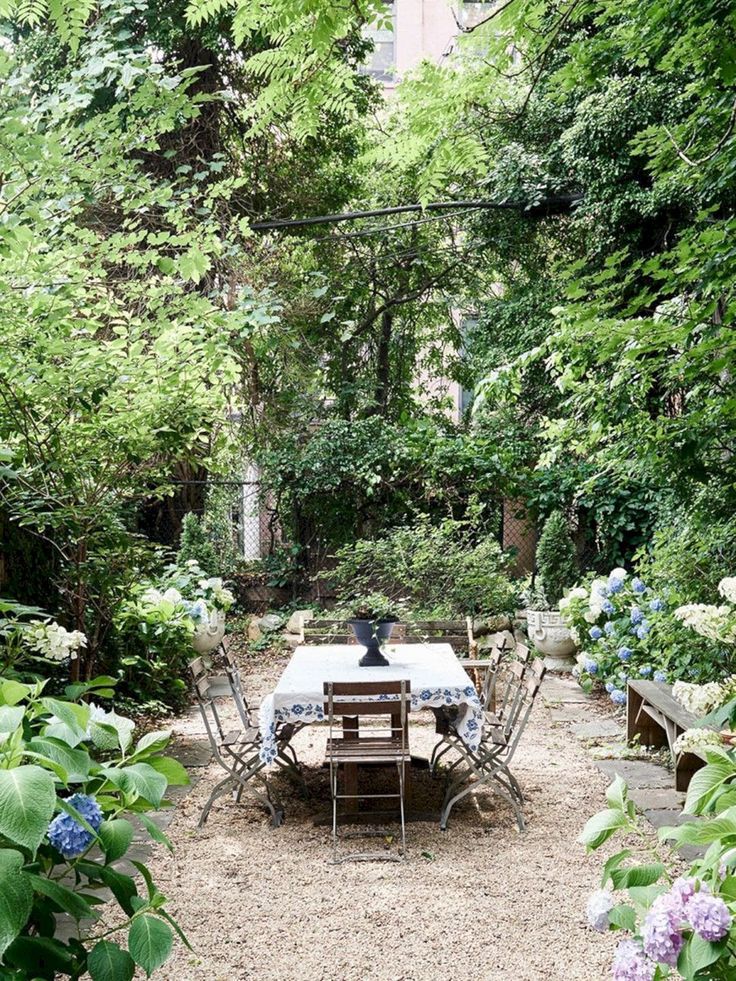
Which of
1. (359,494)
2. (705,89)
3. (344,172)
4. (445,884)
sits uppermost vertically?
(344,172)

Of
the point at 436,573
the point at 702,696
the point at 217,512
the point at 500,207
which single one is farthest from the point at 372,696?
the point at 500,207

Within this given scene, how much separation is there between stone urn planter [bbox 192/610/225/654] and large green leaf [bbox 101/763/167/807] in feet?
26.4

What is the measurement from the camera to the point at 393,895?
4.44m

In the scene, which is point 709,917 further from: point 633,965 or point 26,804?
point 26,804

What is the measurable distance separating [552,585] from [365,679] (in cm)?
560

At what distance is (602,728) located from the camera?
7.77m

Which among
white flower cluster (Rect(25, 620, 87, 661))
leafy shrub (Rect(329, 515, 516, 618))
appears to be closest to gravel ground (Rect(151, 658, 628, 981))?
white flower cluster (Rect(25, 620, 87, 661))

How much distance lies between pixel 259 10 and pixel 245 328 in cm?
393

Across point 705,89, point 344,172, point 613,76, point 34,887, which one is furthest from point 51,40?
point 34,887

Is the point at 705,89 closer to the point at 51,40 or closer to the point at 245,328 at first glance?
the point at 245,328

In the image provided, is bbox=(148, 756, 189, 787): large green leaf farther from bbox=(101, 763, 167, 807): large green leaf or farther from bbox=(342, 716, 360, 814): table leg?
bbox=(342, 716, 360, 814): table leg

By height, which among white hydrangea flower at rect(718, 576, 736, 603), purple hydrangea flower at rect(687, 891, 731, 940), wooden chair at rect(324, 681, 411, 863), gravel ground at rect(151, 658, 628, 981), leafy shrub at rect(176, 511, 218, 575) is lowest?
gravel ground at rect(151, 658, 628, 981)

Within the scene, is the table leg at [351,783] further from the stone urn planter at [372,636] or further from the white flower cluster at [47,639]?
the white flower cluster at [47,639]

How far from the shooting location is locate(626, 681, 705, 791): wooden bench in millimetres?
5770
